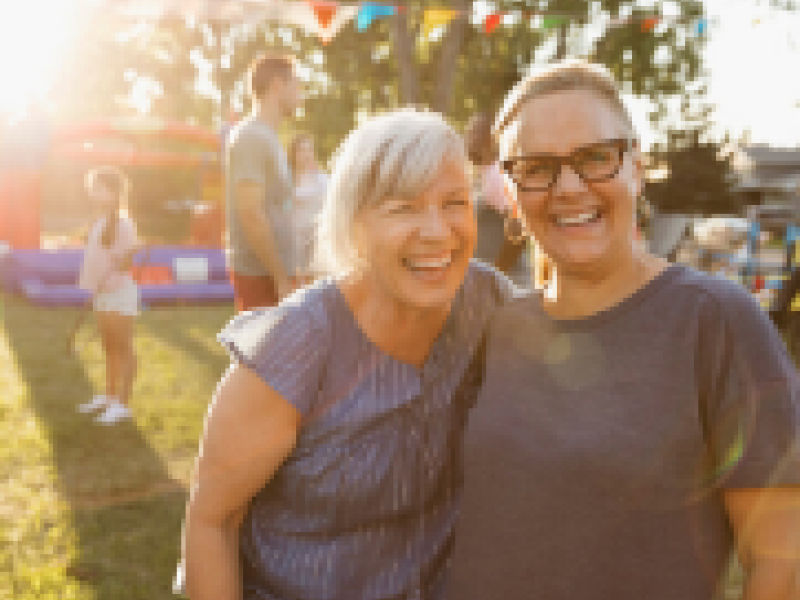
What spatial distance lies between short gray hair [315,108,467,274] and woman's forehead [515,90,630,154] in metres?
0.20

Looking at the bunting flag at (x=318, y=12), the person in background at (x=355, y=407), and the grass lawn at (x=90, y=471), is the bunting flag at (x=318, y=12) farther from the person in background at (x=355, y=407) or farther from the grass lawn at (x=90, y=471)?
the person in background at (x=355, y=407)

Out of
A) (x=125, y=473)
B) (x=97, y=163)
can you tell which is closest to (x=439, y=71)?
(x=97, y=163)

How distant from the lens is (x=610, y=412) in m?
1.54

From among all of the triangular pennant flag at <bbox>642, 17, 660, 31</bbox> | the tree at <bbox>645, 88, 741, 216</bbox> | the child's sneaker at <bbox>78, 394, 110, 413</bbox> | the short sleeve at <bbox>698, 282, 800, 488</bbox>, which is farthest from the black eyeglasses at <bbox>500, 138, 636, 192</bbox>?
the tree at <bbox>645, 88, 741, 216</bbox>

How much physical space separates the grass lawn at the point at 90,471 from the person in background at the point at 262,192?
1.38m

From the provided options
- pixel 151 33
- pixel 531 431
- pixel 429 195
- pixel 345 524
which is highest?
pixel 151 33

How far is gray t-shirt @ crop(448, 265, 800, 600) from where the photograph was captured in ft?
4.67

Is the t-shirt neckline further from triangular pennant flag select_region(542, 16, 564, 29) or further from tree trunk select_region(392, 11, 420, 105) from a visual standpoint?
tree trunk select_region(392, 11, 420, 105)

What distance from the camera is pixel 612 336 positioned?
1.58 metres

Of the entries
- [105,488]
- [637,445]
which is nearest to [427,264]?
[637,445]

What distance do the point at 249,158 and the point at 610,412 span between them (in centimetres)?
332

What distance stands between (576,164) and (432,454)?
2.56 ft

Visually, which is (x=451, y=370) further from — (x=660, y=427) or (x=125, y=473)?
(x=125, y=473)

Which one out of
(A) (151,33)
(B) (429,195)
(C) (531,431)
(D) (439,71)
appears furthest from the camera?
(A) (151,33)
